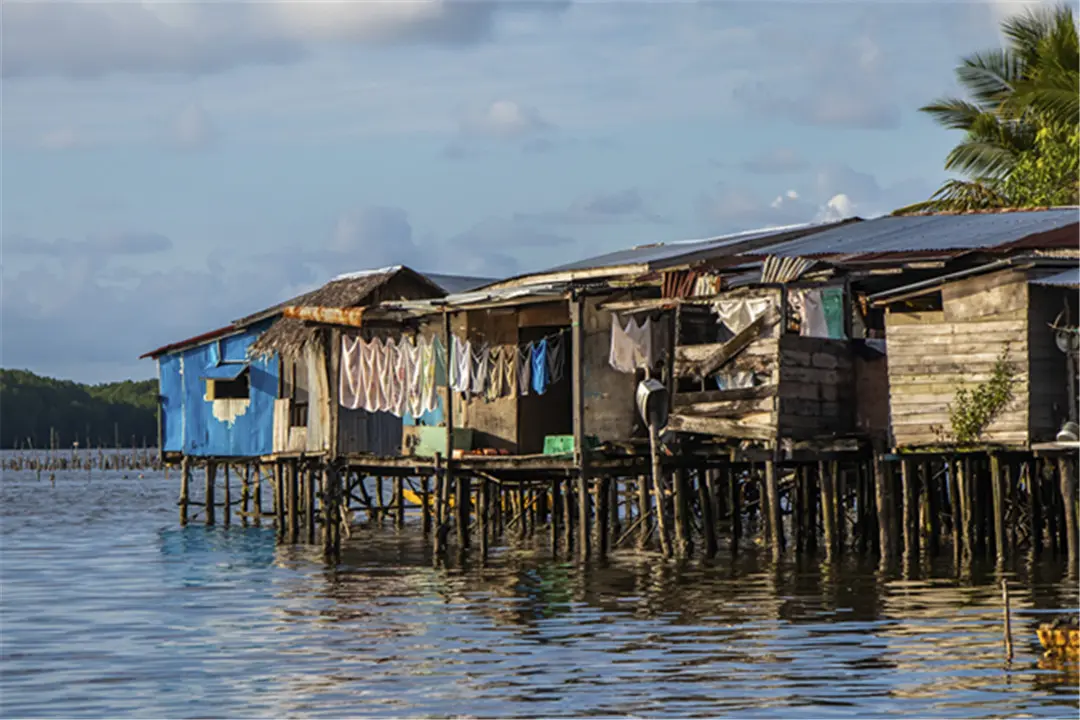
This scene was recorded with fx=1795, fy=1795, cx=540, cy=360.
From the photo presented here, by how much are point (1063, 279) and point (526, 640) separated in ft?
28.8

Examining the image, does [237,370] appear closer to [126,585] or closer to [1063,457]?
[126,585]

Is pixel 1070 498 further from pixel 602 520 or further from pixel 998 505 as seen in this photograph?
pixel 602 520

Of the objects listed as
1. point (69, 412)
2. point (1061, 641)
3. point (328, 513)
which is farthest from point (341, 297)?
point (69, 412)

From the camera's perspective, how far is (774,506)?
2766 centimetres

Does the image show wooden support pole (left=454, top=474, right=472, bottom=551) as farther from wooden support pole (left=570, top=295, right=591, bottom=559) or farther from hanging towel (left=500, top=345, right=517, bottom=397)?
wooden support pole (left=570, top=295, right=591, bottom=559)

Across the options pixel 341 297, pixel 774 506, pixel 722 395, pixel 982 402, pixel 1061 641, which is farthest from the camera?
pixel 341 297

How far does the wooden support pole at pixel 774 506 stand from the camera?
2694cm

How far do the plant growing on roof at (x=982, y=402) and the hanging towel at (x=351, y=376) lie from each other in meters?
11.4

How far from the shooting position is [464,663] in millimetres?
19125

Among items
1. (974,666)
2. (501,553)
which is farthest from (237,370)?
(974,666)

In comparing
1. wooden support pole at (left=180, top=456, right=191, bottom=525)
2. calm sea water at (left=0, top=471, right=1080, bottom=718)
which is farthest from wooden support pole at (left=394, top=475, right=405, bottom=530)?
calm sea water at (left=0, top=471, right=1080, bottom=718)

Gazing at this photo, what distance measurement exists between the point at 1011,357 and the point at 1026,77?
15.7 m

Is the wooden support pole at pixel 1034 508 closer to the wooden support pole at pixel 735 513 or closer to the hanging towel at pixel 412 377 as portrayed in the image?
the wooden support pole at pixel 735 513

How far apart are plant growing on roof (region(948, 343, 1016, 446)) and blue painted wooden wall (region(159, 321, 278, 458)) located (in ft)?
62.8
